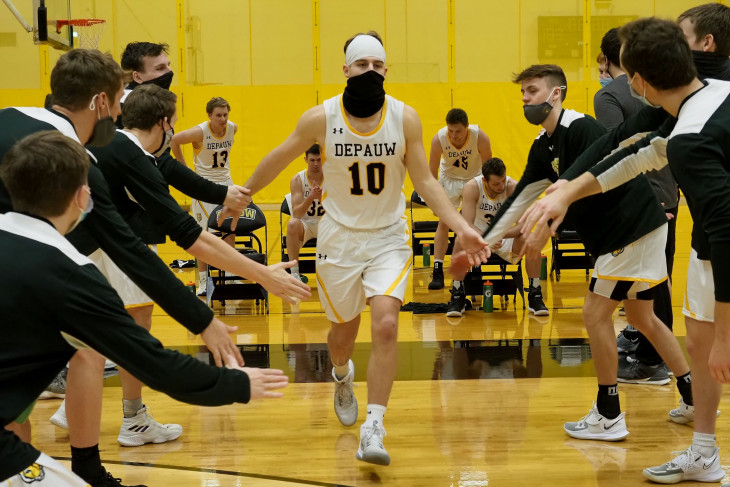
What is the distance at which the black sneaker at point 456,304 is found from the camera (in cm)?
843

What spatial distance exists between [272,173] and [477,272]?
409cm

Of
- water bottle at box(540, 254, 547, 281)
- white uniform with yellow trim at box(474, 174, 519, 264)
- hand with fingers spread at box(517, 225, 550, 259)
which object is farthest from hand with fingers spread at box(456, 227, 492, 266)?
water bottle at box(540, 254, 547, 281)

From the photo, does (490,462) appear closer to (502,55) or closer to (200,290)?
(200,290)

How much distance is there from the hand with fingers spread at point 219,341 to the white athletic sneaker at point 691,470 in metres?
2.26

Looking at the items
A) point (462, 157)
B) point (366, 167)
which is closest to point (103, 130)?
point (366, 167)

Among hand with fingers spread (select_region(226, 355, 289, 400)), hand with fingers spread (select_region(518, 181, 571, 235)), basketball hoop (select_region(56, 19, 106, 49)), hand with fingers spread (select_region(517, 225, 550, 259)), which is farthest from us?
basketball hoop (select_region(56, 19, 106, 49))

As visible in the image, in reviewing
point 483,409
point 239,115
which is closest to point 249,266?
point 483,409

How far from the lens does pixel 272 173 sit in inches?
201

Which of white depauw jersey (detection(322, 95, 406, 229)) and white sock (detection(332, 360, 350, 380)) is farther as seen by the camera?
white sock (detection(332, 360, 350, 380))

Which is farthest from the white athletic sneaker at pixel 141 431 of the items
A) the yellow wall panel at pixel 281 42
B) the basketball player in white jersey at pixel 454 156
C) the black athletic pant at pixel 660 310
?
the yellow wall panel at pixel 281 42

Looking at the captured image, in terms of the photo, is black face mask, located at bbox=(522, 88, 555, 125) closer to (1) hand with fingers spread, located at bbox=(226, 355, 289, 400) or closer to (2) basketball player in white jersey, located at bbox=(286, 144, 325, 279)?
(1) hand with fingers spread, located at bbox=(226, 355, 289, 400)

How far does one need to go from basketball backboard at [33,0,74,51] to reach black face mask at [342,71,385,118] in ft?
21.2

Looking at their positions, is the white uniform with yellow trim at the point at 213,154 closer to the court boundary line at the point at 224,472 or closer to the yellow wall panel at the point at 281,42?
the yellow wall panel at the point at 281,42

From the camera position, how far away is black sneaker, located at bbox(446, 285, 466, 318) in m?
8.43
